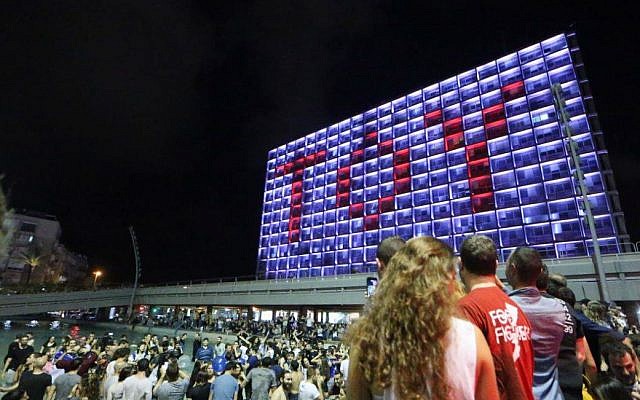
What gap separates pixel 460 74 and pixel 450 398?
69.0 m

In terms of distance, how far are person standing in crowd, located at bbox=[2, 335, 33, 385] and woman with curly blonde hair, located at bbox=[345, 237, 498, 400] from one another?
12.4m

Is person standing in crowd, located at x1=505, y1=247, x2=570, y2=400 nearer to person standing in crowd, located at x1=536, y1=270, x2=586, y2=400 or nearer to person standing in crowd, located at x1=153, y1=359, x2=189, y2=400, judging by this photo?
person standing in crowd, located at x1=536, y1=270, x2=586, y2=400

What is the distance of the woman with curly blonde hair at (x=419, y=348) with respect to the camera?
1562mm

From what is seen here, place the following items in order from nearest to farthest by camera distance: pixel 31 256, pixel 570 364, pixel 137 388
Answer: pixel 570 364, pixel 137 388, pixel 31 256

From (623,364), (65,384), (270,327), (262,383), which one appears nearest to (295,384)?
(262,383)

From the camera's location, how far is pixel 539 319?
110 inches

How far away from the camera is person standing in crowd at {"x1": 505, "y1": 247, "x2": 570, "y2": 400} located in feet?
8.71

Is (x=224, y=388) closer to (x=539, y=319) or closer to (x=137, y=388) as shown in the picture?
(x=137, y=388)

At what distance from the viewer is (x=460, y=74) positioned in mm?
61500

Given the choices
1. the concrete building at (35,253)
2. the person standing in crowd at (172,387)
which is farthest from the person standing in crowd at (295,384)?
the concrete building at (35,253)

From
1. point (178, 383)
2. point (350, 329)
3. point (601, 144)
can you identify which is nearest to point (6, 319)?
point (178, 383)

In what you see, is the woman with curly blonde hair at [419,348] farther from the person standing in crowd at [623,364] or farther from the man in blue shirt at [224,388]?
the man in blue shirt at [224,388]

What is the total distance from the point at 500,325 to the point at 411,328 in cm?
95

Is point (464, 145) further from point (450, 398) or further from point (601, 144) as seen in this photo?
point (450, 398)
